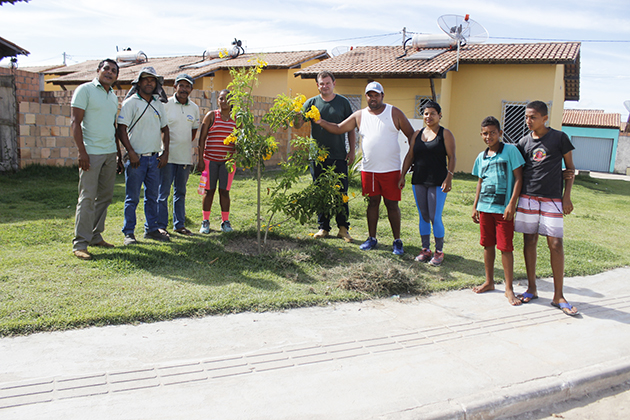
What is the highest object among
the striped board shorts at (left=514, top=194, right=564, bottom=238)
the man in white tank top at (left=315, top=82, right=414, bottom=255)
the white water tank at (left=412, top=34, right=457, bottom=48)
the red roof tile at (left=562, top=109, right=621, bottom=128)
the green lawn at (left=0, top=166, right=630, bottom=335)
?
the white water tank at (left=412, top=34, right=457, bottom=48)

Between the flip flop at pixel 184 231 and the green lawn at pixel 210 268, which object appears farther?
the flip flop at pixel 184 231

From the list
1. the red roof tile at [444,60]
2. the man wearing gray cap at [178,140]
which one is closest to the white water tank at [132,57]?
the red roof tile at [444,60]

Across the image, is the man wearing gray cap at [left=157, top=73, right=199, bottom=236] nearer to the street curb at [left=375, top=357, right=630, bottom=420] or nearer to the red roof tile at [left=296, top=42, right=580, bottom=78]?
the street curb at [left=375, top=357, right=630, bottom=420]

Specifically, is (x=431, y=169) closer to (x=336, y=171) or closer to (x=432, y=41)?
(x=336, y=171)

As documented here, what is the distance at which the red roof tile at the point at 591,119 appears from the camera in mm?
32688

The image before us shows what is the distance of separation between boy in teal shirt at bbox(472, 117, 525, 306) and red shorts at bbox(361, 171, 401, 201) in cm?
132

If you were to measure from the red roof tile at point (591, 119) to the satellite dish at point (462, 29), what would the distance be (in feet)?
71.1

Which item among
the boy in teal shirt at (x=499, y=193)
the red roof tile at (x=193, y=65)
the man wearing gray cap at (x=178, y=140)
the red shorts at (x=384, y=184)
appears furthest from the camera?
the red roof tile at (x=193, y=65)

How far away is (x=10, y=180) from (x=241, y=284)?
8007 millimetres

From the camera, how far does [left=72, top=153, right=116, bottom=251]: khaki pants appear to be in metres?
5.24

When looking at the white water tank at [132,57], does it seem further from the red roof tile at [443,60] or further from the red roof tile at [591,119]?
the red roof tile at [591,119]

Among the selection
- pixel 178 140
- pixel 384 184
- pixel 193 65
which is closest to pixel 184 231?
pixel 178 140

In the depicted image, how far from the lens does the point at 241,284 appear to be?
4707mm

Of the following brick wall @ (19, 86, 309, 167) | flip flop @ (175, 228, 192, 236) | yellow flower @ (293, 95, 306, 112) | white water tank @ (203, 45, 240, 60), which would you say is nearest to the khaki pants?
flip flop @ (175, 228, 192, 236)
